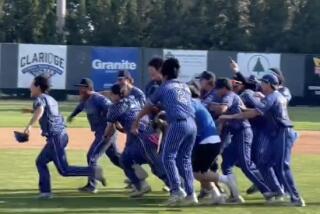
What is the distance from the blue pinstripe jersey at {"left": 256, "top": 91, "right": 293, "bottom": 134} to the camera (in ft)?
46.2

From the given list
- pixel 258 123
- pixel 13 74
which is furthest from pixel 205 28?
pixel 258 123

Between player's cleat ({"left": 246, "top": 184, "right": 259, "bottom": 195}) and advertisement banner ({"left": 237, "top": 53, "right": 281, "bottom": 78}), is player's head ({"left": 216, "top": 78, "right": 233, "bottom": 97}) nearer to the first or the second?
player's cleat ({"left": 246, "top": 184, "right": 259, "bottom": 195})

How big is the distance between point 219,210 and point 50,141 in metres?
2.74

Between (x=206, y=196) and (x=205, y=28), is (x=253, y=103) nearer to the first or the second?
(x=206, y=196)

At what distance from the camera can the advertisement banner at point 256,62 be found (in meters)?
48.2

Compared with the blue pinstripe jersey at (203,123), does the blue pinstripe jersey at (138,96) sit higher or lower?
higher

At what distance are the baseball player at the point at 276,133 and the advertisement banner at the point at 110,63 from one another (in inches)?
1302

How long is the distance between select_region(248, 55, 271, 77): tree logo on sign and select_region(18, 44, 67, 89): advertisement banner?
9033mm

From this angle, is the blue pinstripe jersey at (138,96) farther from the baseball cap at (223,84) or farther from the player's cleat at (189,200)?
the player's cleat at (189,200)

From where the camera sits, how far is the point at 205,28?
181ft

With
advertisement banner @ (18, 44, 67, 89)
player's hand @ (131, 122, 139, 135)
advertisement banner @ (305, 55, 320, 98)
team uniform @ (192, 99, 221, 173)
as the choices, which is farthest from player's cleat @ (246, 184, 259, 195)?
advertisement banner @ (305, 55, 320, 98)

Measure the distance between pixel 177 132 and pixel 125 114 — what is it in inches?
71.9

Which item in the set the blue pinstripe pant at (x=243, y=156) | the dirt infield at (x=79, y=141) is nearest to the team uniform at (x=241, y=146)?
the blue pinstripe pant at (x=243, y=156)

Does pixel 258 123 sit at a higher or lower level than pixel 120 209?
higher
